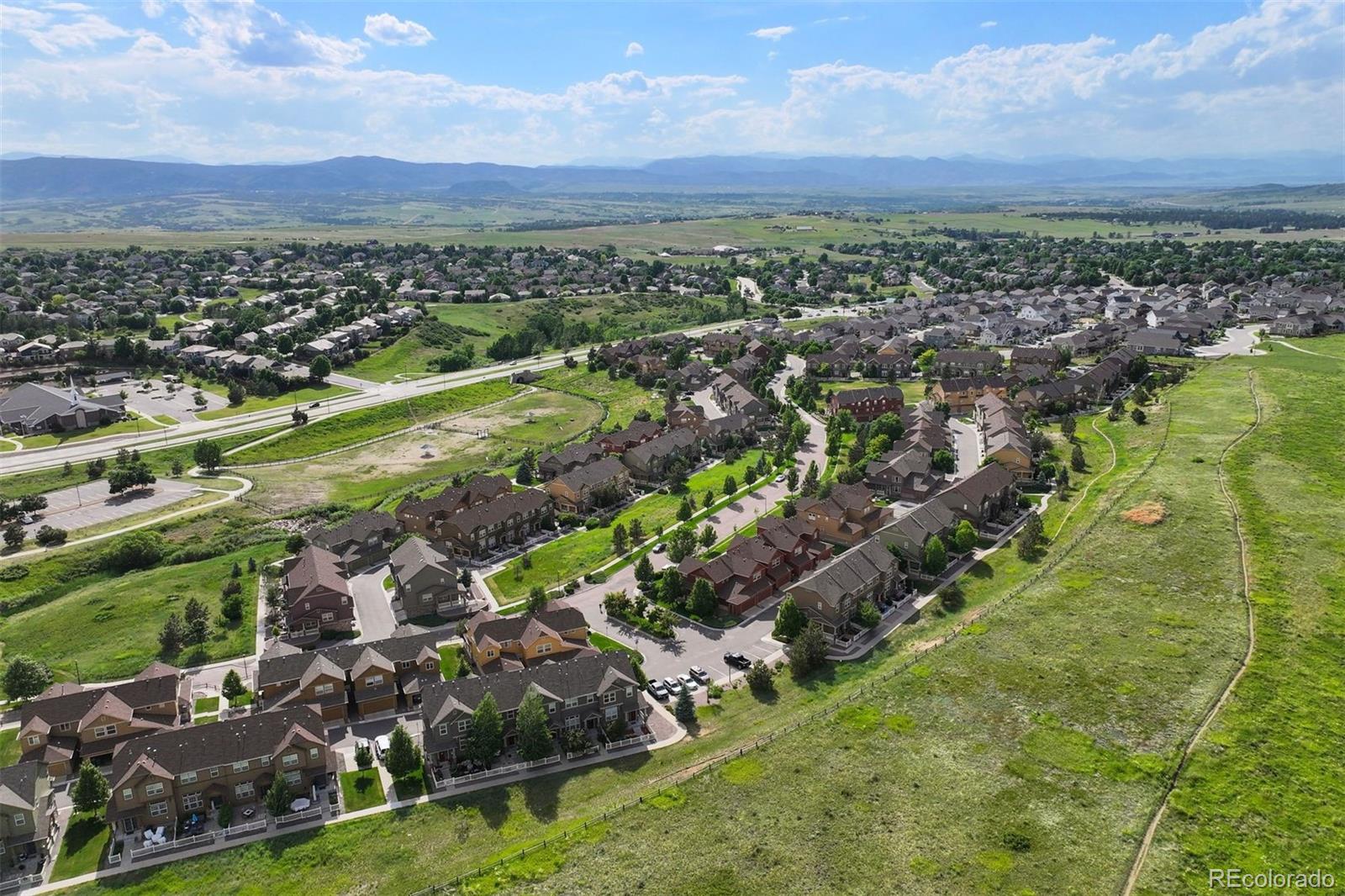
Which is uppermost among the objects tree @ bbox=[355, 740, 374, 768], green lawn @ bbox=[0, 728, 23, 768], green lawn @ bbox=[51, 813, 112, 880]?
tree @ bbox=[355, 740, 374, 768]

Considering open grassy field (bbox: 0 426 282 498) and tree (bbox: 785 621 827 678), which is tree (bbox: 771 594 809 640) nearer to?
tree (bbox: 785 621 827 678)

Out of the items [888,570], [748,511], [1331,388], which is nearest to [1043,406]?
[1331,388]

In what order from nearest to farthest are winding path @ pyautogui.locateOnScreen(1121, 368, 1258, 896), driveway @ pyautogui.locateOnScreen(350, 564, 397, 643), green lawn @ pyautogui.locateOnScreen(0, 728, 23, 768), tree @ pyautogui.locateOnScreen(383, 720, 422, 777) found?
winding path @ pyautogui.locateOnScreen(1121, 368, 1258, 896) < tree @ pyautogui.locateOnScreen(383, 720, 422, 777) < green lawn @ pyautogui.locateOnScreen(0, 728, 23, 768) < driveway @ pyautogui.locateOnScreen(350, 564, 397, 643)

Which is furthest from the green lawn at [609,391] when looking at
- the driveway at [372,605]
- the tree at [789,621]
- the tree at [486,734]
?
the tree at [486,734]

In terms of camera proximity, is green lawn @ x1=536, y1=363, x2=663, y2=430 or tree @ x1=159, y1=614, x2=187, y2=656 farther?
green lawn @ x1=536, y1=363, x2=663, y2=430

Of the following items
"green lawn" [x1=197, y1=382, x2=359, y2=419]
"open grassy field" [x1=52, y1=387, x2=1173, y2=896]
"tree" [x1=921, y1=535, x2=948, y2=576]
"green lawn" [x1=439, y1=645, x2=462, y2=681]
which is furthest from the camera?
"green lawn" [x1=197, y1=382, x2=359, y2=419]

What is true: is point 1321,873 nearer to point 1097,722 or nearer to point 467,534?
point 1097,722

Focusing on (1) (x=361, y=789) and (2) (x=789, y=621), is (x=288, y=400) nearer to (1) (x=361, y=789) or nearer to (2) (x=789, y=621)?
(1) (x=361, y=789)

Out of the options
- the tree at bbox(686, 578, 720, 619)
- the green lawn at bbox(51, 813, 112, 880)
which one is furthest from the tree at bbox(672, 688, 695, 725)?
the green lawn at bbox(51, 813, 112, 880)
